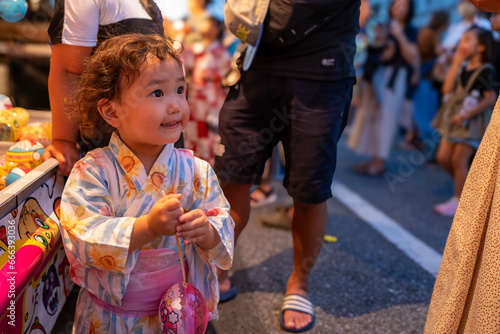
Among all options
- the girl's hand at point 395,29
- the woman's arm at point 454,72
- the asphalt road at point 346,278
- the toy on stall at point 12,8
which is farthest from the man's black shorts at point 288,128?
the girl's hand at point 395,29

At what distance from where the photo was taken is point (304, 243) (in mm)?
1928

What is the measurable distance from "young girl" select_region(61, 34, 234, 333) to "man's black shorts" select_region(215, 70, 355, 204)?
486mm

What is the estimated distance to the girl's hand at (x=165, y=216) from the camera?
3.48 ft

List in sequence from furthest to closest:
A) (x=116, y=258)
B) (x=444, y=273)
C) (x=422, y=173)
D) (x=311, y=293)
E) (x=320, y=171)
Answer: (x=422, y=173), (x=311, y=293), (x=320, y=171), (x=444, y=273), (x=116, y=258)

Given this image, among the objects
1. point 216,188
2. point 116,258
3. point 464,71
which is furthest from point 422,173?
point 116,258

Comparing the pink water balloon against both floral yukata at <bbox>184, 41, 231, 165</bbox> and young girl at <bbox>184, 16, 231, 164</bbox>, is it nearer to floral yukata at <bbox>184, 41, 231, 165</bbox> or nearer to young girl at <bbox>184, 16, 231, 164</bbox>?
floral yukata at <bbox>184, 41, 231, 165</bbox>

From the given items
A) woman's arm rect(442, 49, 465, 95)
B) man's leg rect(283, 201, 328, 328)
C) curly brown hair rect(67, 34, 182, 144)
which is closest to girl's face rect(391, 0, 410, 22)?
woman's arm rect(442, 49, 465, 95)

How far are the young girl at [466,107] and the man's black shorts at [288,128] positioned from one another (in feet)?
6.43

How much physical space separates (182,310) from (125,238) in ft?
0.83

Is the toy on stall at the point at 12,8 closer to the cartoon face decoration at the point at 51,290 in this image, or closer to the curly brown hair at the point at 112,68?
the curly brown hair at the point at 112,68

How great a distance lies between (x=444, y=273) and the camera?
1400 mm

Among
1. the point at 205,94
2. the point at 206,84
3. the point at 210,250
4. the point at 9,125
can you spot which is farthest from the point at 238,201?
the point at 206,84

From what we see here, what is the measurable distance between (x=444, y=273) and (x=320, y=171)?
0.60 meters

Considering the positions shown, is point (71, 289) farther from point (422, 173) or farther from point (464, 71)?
point (422, 173)
